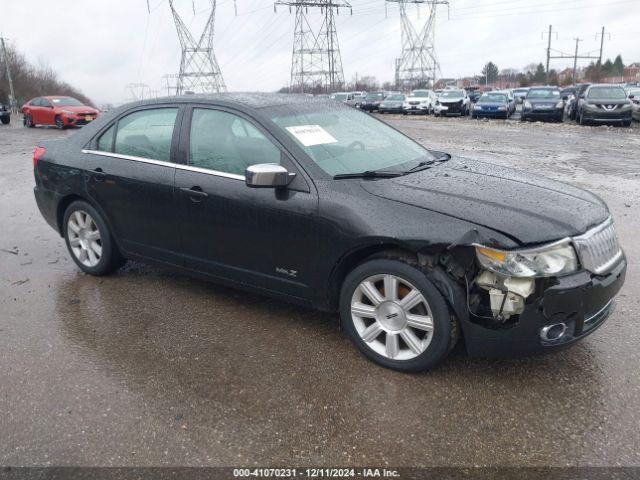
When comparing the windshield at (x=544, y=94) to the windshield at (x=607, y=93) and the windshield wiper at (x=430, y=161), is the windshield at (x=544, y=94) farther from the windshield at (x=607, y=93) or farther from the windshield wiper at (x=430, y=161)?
the windshield wiper at (x=430, y=161)

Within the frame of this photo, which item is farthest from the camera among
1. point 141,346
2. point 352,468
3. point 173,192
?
point 173,192

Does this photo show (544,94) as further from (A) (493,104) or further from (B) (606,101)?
(B) (606,101)

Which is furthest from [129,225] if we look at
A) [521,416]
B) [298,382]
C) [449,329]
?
[521,416]

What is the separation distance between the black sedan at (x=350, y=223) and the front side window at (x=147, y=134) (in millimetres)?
16

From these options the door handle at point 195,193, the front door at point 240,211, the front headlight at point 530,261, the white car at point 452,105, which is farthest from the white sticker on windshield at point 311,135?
the white car at point 452,105

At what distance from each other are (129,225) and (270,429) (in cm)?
246

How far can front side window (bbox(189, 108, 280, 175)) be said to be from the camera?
383cm

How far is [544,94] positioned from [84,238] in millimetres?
26102

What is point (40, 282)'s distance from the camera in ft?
16.4

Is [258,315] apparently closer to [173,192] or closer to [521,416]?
[173,192]

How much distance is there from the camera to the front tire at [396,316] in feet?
10.2

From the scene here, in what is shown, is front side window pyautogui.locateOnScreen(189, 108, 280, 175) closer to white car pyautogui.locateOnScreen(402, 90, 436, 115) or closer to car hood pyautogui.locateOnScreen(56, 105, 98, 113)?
car hood pyautogui.locateOnScreen(56, 105, 98, 113)

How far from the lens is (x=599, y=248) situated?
124 inches

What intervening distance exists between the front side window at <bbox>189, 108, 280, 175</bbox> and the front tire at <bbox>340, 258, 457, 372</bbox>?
3.49ft
